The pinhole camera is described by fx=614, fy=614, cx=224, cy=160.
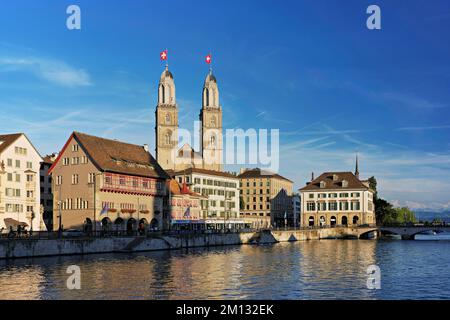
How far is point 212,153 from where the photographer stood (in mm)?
175500

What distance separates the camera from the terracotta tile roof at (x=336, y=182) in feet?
475

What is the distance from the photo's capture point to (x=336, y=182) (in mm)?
147500

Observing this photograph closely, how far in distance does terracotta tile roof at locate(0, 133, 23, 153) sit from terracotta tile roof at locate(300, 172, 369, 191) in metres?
78.4

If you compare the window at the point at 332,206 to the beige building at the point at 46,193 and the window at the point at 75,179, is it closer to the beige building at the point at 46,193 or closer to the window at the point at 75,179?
the beige building at the point at 46,193

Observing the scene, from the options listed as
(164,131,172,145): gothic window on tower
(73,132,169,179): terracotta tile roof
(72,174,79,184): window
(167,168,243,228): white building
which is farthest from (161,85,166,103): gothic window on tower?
(72,174,79,184): window

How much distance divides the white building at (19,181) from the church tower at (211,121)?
8769 cm

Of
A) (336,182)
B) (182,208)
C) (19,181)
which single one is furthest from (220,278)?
(336,182)

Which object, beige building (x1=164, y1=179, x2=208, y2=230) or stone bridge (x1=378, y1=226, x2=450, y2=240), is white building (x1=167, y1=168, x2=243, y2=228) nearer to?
beige building (x1=164, y1=179, x2=208, y2=230)

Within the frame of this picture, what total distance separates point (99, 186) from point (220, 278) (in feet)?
135

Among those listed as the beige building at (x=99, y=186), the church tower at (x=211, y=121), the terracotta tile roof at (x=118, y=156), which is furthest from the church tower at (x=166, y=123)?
the beige building at (x=99, y=186)

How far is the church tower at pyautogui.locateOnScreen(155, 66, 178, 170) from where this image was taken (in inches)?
6678

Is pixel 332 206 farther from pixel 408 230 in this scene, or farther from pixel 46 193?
pixel 46 193
